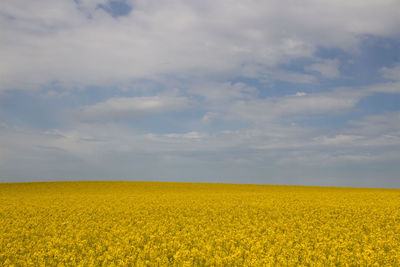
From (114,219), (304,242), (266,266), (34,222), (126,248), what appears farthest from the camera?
(114,219)

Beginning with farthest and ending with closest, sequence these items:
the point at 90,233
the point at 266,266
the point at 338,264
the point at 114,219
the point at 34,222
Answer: the point at 114,219, the point at 34,222, the point at 90,233, the point at 338,264, the point at 266,266

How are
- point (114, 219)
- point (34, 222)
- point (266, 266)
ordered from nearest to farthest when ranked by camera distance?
point (266, 266) < point (34, 222) < point (114, 219)

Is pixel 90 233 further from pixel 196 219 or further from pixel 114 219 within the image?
pixel 196 219

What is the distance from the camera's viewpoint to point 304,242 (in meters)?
11.9

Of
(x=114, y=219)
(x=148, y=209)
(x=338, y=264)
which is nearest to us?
(x=338, y=264)

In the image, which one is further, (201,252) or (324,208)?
(324,208)

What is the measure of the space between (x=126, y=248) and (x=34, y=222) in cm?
767

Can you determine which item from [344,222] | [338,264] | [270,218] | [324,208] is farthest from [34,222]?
[324,208]

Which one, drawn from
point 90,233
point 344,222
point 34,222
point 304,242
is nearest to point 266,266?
point 304,242

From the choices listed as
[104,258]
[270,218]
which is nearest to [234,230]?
[270,218]

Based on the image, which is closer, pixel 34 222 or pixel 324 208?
pixel 34 222

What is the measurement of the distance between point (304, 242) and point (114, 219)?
32.4 feet

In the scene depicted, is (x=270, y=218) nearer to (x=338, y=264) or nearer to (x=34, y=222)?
(x=338, y=264)

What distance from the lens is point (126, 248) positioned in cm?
1112
